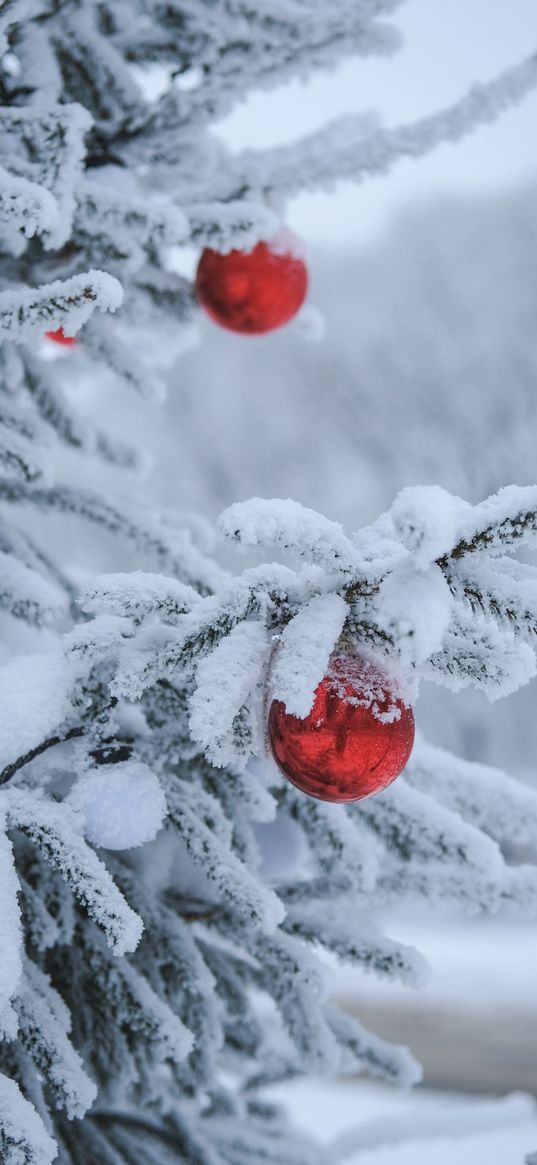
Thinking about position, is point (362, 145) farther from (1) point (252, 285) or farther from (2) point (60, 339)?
(2) point (60, 339)

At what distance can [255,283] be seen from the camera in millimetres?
997

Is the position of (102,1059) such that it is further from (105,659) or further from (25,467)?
(25,467)

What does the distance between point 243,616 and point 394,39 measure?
0.78 m

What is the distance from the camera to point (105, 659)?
0.66m

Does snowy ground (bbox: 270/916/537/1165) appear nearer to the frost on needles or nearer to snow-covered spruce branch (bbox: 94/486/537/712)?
the frost on needles

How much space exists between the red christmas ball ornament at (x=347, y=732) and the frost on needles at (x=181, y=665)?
0.07 feet

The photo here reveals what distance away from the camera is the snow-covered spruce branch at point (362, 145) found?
880 mm

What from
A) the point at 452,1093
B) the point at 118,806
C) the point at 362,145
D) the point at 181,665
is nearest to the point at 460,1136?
the point at 118,806

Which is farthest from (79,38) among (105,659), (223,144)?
(105,659)

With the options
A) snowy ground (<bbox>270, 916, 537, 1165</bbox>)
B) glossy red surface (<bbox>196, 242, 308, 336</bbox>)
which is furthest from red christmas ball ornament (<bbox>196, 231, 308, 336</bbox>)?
snowy ground (<bbox>270, 916, 537, 1165</bbox>)

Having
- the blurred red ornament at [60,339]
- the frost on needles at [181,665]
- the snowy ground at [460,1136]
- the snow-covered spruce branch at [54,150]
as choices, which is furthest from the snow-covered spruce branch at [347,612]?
the snowy ground at [460,1136]

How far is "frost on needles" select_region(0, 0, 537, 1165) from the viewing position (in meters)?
0.51

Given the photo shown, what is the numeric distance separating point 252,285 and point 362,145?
19 cm

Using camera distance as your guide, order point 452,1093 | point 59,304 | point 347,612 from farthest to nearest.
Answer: point 452,1093 → point 59,304 → point 347,612
